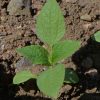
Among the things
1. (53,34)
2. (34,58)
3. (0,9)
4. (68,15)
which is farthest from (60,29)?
(0,9)

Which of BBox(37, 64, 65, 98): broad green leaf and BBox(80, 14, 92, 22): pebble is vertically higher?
BBox(80, 14, 92, 22): pebble

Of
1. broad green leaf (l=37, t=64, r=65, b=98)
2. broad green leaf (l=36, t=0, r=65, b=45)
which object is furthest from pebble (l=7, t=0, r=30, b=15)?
broad green leaf (l=37, t=64, r=65, b=98)

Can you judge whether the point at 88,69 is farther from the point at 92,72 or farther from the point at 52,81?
the point at 52,81

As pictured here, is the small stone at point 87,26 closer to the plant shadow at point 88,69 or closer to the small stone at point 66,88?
the plant shadow at point 88,69

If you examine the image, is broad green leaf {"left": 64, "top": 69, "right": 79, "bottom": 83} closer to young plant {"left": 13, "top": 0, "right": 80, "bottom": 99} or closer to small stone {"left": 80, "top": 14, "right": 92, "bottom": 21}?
young plant {"left": 13, "top": 0, "right": 80, "bottom": 99}

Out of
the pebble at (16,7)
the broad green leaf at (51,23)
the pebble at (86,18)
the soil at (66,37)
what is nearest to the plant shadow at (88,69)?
the soil at (66,37)

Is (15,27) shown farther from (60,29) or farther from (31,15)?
(60,29)
